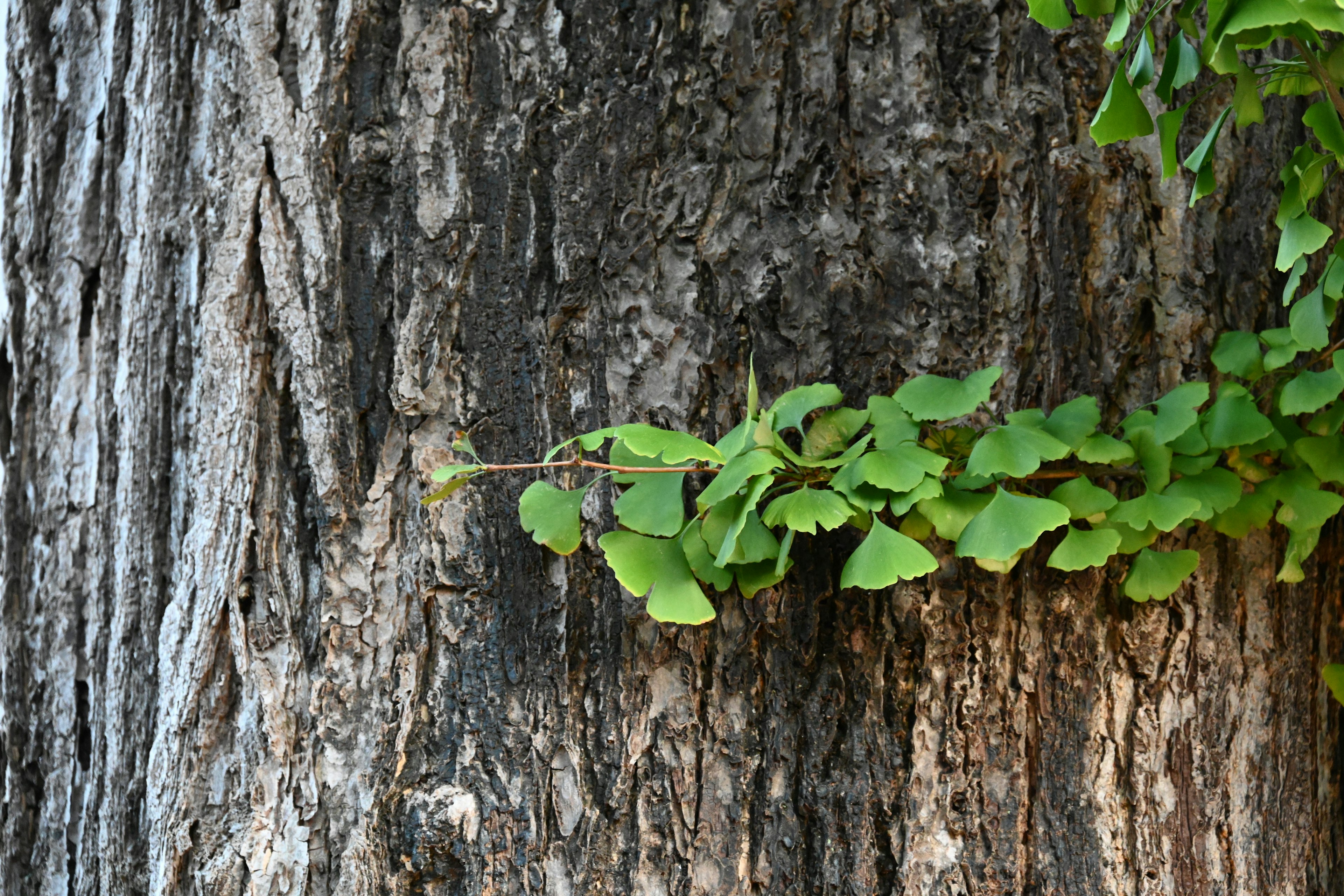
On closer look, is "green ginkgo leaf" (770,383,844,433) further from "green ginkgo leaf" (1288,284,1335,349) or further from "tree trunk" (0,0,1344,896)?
"green ginkgo leaf" (1288,284,1335,349)

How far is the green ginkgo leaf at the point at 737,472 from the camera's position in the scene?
2.18 ft

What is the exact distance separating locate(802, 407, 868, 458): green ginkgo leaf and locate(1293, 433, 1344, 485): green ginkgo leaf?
39 centimetres

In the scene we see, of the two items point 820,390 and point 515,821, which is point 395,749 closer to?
point 515,821

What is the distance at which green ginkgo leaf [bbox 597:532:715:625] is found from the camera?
702 mm

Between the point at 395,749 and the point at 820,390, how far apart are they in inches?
20.5

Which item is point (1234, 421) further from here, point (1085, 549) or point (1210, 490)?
point (1085, 549)

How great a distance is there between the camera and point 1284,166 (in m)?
0.89

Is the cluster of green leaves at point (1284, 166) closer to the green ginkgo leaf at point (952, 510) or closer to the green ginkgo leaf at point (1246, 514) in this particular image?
the green ginkgo leaf at point (1246, 514)

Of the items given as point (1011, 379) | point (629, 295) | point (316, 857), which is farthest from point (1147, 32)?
point (316, 857)

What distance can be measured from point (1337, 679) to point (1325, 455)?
0.84 ft


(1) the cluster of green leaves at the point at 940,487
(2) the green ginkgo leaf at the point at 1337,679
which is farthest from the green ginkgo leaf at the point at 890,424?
(2) the green ginkgo leaf at the point at 1337,679

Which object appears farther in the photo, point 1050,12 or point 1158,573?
point 1158,573

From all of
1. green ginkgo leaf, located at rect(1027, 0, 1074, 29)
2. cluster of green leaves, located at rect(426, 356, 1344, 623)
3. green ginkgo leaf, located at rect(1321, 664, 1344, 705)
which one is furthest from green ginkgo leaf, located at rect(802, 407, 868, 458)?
green ginkgo leaf, located at rect(1321, 664, 1344, 705)

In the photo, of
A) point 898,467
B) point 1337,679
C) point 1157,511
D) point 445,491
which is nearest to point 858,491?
point 898,467
